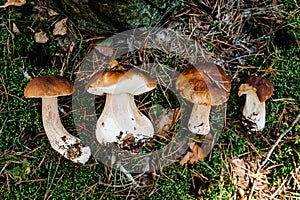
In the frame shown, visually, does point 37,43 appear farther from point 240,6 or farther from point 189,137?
point 240,6

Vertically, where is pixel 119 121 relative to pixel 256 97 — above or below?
below

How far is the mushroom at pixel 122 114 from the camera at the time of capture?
2.48 meters

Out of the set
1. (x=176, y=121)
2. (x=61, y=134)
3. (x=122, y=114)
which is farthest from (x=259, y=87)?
(x=61, y=134)

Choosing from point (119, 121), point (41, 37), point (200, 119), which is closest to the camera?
point (119, 121)

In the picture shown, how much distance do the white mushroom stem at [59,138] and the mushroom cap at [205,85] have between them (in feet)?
2.91

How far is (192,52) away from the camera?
279cm

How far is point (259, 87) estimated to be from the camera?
2.61 m

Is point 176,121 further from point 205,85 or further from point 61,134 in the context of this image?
point 61,134

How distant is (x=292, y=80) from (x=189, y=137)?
0.97m

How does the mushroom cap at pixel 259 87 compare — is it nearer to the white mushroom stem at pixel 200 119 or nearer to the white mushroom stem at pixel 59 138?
the white mushroom stem at pixel 200 119

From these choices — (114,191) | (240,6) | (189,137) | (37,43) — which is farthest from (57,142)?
(240,6)

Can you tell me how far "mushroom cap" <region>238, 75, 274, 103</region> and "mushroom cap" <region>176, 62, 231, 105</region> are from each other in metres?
0.16

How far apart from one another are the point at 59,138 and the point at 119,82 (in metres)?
0.67

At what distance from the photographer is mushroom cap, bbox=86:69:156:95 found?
2.41 m
